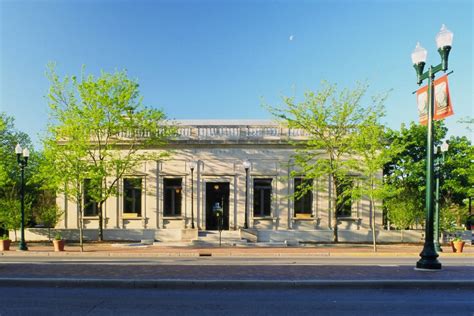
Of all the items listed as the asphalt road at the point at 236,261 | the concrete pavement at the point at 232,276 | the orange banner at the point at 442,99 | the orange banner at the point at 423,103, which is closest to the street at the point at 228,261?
the asphalt road at the point at 236,261

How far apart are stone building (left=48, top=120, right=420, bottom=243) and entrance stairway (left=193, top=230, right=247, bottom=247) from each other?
5.43 feet

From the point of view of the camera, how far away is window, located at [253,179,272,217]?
81.7 ft

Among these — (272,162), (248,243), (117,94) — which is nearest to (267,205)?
(272,162)

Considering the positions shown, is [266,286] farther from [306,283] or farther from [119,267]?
[119,267]

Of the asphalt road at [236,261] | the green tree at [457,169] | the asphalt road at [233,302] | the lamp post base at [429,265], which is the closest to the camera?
the asphalt road at [233,302]

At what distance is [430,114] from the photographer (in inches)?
426

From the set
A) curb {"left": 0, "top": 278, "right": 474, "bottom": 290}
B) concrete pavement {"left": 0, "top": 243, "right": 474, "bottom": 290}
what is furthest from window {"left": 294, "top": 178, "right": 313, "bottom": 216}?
curb {"left": 0, "top": 278, "right": 474, "bottom": 290}

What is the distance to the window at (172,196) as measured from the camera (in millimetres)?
24891

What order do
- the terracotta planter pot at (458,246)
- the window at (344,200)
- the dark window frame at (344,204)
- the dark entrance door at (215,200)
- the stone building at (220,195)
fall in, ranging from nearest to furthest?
the terracotta planter pot at (458,246) → the window at (344,200) → the dark window frame at (344,204) → the stone building at (220,195) → the dark entrance door at (215,200)

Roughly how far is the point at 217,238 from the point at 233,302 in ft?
48.0

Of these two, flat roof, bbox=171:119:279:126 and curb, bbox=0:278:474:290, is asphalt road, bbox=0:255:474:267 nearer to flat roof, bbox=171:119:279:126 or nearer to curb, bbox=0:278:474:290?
curb, bbox=0:278:474:290

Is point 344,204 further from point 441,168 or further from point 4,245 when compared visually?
point 4,245

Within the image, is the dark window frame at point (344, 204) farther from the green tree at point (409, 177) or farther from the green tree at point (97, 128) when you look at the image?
the green tree at point (97, 128)

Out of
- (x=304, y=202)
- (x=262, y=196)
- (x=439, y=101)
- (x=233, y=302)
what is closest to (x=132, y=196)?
(x=262, y=196)
